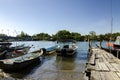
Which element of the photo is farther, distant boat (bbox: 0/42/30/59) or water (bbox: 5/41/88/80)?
distant boat (bbox: 0/42/30/59)

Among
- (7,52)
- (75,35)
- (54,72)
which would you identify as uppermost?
(75,35)

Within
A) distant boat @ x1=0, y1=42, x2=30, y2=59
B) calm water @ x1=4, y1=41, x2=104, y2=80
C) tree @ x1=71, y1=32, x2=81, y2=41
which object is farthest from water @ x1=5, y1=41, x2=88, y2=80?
tree @ x1=71, y1=32, x2=81, y2=41

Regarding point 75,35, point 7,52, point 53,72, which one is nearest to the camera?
point 53,72

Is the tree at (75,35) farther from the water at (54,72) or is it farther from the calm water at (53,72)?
the calm water at (53,72)

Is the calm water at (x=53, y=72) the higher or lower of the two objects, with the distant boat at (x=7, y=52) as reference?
lower

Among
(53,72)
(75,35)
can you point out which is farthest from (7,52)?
(75,35)

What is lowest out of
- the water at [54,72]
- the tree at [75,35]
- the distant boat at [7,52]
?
the water at [54,72]

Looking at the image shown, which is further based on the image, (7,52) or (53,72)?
(7,52)

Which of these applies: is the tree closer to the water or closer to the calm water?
the water

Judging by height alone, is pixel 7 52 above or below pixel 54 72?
above

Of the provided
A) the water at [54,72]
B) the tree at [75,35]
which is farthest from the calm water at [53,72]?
the tree at [75,35]

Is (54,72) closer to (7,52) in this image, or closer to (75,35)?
(7,52)

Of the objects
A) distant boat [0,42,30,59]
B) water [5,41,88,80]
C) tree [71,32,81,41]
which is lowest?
water [5,41,88,80]

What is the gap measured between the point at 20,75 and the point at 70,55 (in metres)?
15.8
